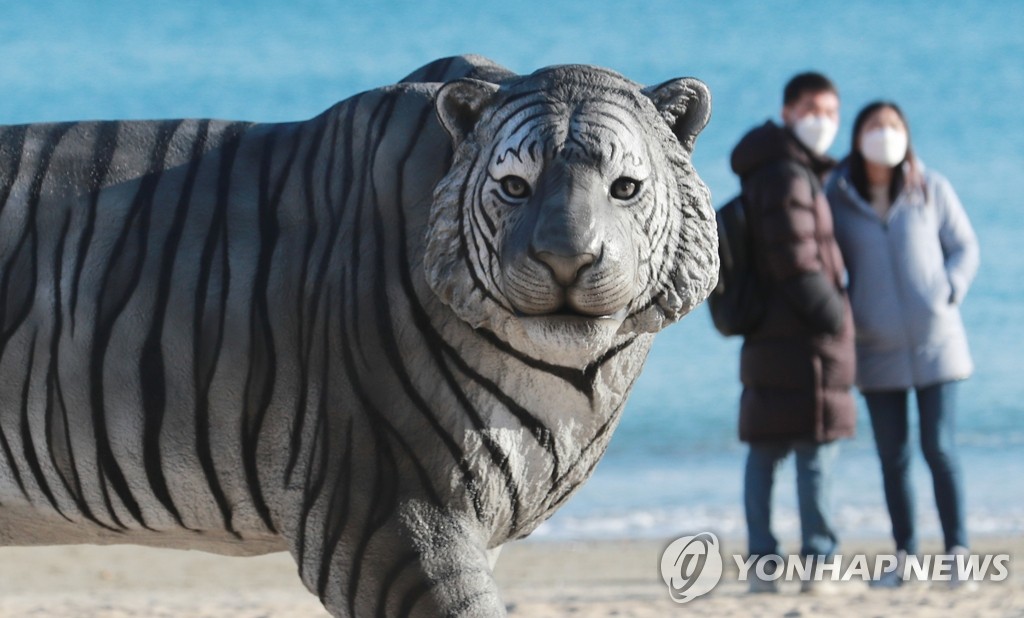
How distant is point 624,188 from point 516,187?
182 mm

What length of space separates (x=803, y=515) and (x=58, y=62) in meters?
22.3

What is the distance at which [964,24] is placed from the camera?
2891 cm

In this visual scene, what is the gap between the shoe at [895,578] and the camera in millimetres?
6625

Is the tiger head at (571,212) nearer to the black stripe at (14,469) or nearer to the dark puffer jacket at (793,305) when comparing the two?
the black stripe at (14,469)

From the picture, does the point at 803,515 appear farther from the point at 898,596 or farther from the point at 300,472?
the point at 300,472

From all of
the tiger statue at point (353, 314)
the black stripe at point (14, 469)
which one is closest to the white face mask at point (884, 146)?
the tiger statue at point (353, 314)

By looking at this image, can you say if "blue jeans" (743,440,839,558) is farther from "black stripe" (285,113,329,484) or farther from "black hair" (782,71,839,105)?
"black stripe" (285,113,329,484)

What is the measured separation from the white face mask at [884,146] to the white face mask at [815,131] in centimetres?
15

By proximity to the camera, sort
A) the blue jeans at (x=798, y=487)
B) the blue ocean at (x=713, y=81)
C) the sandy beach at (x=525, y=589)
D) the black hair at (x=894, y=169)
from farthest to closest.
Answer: the blue ocean at (x=713, y=81) < the black hair at (x=894, y=169) < the blue jeans at (x=798, y=487) < the sandy beach at (x=525, y=589)

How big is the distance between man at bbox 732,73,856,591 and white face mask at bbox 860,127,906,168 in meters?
0.23

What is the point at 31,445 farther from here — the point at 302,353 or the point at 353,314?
the point at 353,314

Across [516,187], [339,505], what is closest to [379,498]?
[339,505]

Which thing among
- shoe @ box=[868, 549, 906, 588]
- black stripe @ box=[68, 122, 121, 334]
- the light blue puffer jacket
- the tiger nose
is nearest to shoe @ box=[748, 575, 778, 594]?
shoe @ box=[868, 549, 906, 588]

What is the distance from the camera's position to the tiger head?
8.73 feet
